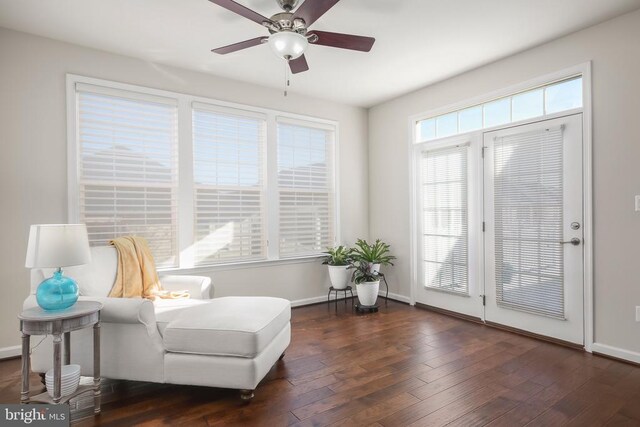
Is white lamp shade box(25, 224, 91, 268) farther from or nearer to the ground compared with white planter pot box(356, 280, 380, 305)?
farther from the ground

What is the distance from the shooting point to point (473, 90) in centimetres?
388

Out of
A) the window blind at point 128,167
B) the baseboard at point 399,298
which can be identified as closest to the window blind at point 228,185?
the window blind at point 128,167

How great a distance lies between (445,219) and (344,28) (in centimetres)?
240

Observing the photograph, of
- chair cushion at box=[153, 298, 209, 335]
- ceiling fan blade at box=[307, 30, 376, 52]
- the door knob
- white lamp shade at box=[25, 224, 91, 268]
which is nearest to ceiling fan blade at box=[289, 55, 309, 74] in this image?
ceiling fan blade at box=[307, 30, 376, 52]

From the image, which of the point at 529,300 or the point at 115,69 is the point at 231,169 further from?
the point at 529,300

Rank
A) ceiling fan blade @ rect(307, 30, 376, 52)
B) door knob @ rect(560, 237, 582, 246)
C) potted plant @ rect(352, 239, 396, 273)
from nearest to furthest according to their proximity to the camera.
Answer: ceiling fan blade @ rect(307, 30, 376, 52) < door knob @ rect(560, 237, 582, 246) < potted plant @ rect(352, 239, 396, 273)

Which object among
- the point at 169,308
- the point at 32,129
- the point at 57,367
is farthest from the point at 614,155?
the point at 32,129

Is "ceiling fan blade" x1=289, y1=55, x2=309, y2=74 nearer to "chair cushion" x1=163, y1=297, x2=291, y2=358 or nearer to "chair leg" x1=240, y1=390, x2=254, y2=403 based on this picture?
"chair cushion" x1=163, y1=297, x2=291, y2=358

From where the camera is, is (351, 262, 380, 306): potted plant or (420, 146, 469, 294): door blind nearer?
(420, 146, 469, 294): door blind

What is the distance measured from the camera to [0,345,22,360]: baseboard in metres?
2.93

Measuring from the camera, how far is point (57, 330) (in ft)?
6.54


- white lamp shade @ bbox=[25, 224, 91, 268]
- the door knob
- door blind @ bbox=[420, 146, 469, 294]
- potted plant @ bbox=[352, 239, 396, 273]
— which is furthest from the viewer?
potted plant @ bbox=[352, 239, 396, 273]

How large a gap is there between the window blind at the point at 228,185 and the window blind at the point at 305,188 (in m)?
0.29

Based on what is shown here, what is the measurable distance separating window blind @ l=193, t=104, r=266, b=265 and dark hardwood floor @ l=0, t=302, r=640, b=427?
138cm
